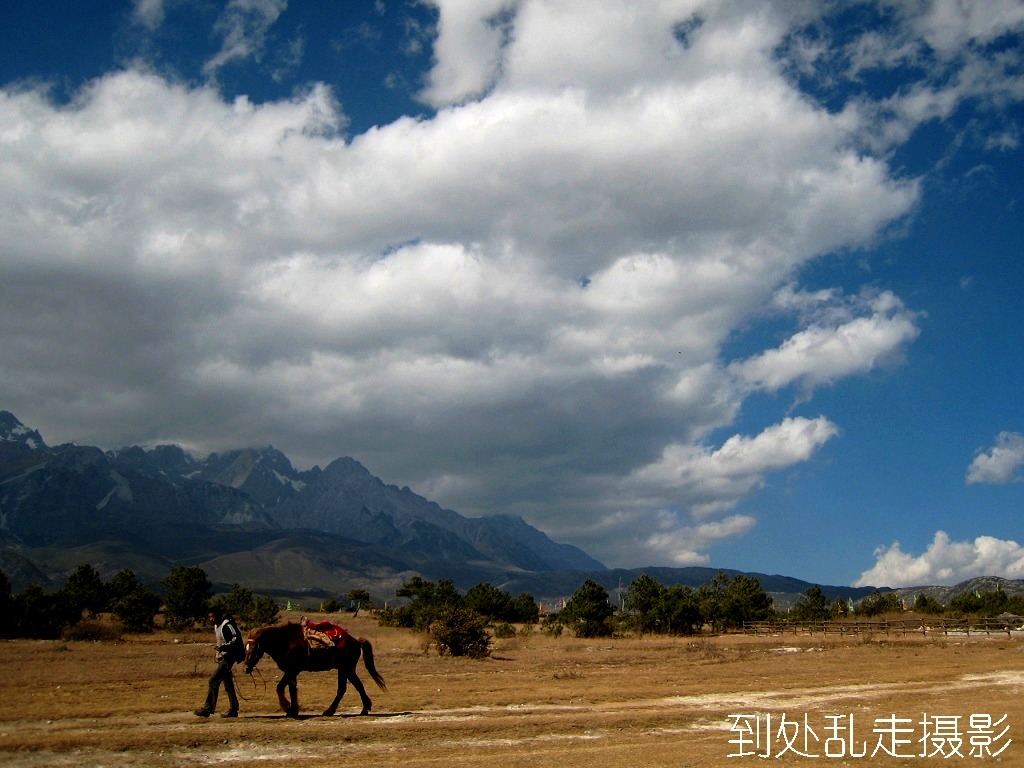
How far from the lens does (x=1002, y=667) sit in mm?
36562

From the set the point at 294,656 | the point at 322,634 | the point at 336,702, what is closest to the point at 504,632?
the point at 322,634

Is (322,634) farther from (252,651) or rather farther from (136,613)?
(136,613)

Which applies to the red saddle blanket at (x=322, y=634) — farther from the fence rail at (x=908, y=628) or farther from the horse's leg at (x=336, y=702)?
the fence rail at (x=908, y=628)

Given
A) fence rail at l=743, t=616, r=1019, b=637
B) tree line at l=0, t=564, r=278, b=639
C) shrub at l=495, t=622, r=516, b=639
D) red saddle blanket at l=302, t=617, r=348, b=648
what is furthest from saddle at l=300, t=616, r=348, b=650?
fence rail at l=743, t=616, r=1019, b=637

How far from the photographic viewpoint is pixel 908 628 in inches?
2672

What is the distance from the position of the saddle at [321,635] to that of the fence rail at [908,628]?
58.0 metres

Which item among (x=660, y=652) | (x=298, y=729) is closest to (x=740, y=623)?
(x=660, y=652)

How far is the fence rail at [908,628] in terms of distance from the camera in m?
65.7

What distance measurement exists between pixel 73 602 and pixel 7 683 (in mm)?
52200

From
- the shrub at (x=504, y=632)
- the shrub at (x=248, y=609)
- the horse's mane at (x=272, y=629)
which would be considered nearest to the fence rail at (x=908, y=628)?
the shrub at (x=504, y=632)

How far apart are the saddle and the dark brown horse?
100 millimetres

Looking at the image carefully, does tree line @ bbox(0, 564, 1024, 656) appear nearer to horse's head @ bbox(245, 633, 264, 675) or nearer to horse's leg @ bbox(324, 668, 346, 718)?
horse's leg @ bbox(324, 668, 346, 718)

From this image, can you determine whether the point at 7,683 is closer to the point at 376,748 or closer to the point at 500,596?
the point at 376,748

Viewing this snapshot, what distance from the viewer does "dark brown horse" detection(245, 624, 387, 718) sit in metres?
17.8
